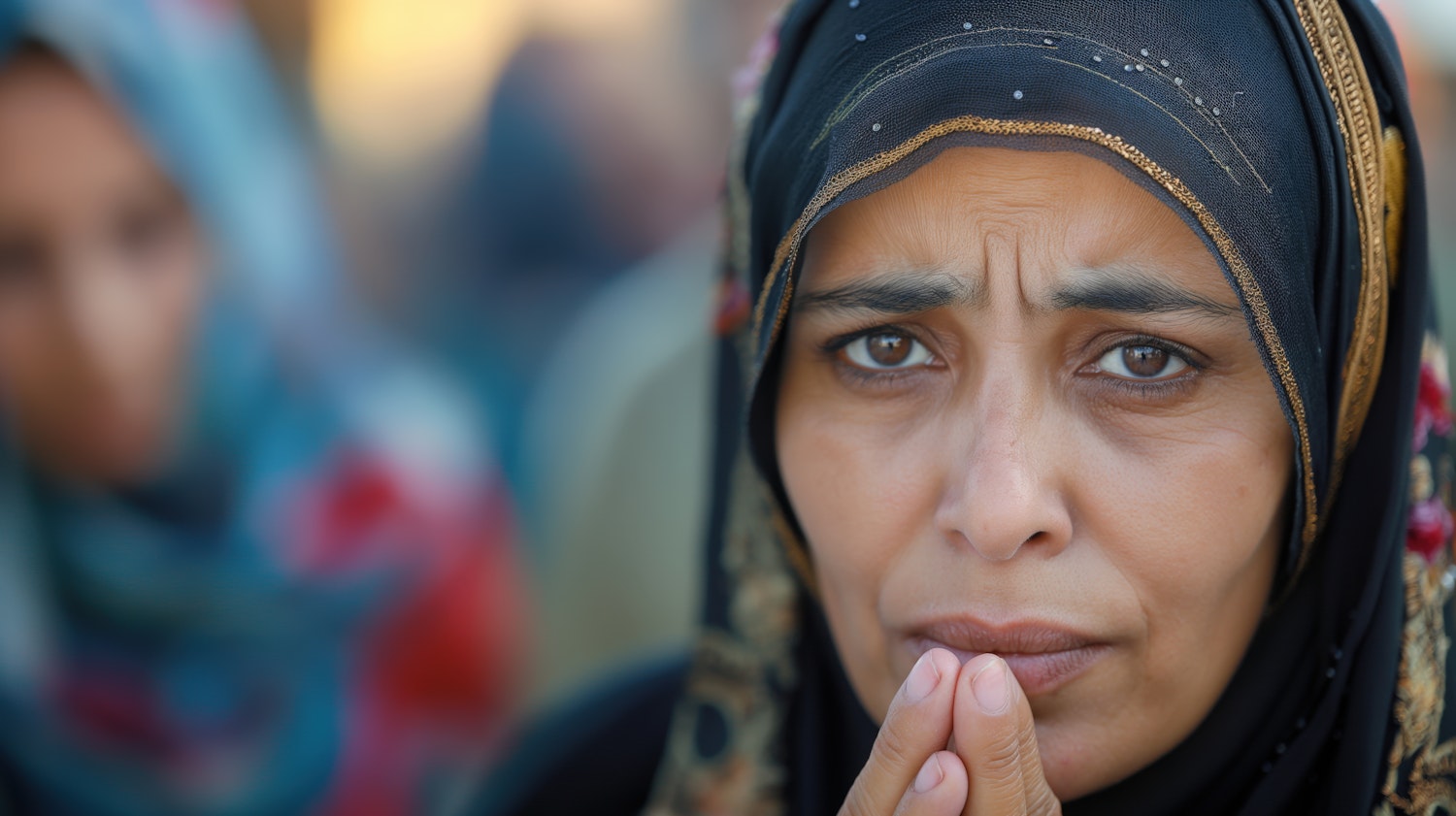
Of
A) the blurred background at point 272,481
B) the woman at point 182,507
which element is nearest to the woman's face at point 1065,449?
the blurred background at point 272,481

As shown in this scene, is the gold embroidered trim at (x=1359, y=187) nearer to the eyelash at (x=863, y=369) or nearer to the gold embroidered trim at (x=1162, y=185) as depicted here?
the gold embroidered trim at (x=1162, y=185)

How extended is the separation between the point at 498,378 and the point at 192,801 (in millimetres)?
1918

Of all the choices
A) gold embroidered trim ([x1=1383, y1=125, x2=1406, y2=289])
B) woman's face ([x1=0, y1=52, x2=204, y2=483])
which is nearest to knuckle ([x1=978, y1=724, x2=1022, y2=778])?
gold embroidered trim ([x1=1383, y1=125, x2=1406, y2=289])

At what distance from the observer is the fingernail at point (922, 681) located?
1.24 m

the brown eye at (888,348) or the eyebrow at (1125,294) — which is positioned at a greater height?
the eyebrow at (1125,294)

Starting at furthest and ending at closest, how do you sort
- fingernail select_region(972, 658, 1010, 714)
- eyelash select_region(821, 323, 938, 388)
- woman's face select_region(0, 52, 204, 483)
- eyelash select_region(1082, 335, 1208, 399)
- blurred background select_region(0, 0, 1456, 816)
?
blurred background select_region(0, 0, 1456, 816) < woman's face select_region(0, 52, 204, 483) < eyelash select_region(821, 323, 938, 388) < eyelash select_region(1082, 335, 1208, 399) < fingernail select_region(972, 658, 1010, 714)

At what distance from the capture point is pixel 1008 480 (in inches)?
49.9

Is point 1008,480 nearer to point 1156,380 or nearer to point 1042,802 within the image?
point 1156,380

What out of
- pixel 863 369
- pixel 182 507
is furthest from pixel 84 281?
pixel 863 369

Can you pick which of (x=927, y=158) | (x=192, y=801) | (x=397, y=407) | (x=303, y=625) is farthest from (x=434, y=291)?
(x=927, y=158)

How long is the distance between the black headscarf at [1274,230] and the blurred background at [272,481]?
3.18 feet

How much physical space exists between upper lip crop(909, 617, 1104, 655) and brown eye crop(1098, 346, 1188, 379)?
28 cm

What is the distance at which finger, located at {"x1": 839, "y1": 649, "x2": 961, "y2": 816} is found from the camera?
1240 millimetres

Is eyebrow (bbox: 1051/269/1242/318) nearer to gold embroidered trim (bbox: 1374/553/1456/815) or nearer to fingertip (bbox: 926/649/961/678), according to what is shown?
fingertip (bbox: 926/649/961/678)
